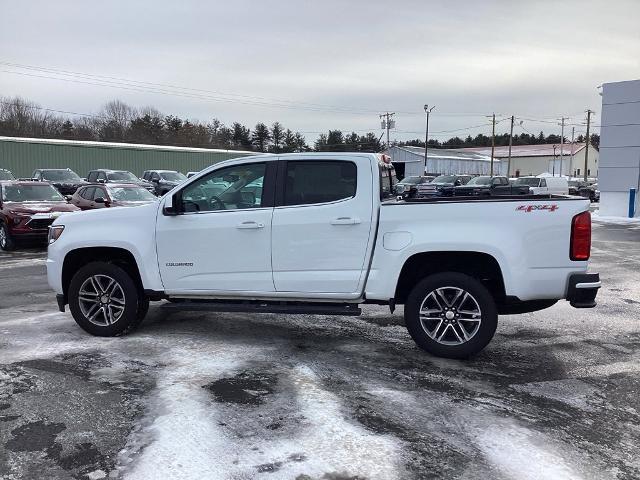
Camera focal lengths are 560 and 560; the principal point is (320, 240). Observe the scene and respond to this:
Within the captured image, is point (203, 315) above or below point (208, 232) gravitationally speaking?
below

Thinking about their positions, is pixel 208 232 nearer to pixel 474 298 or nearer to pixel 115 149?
pixel 474 298

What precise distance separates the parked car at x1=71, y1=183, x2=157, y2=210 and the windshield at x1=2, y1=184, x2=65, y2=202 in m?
0.95

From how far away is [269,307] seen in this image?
5.54 m

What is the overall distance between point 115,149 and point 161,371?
40.0 meters

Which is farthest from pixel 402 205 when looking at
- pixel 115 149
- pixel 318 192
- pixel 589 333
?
pixel 115 149

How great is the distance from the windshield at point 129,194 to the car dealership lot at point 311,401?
→ 841 cm

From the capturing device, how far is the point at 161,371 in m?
4.99

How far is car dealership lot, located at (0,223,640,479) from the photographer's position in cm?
341

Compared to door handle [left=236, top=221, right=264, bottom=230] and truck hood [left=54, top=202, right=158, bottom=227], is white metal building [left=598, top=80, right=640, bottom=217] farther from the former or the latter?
truck hood [left=54, top=202, right=158, bottom=227]

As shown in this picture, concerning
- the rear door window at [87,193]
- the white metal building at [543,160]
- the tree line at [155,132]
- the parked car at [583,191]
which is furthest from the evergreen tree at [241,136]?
the rear door window at [87,193]

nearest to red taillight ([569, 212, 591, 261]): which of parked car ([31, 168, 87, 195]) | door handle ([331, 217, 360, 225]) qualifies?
door handle ([331, 217, 360, 225])

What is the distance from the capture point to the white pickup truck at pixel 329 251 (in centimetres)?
496

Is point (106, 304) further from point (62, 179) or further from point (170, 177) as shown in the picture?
point (170, 177)

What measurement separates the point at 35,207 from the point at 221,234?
31.5 feet
